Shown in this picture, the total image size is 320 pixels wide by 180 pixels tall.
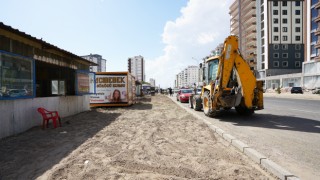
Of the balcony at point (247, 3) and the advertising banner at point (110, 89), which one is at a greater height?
the balcony at point (247, 3)

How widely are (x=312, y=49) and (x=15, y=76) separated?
191 ft

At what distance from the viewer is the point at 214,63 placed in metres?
11.9

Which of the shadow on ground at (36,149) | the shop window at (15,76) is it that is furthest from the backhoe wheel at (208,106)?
the shop window at (15,76)

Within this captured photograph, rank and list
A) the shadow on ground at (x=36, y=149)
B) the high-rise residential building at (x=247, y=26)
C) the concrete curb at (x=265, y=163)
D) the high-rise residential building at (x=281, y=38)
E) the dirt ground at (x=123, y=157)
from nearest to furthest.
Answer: the concrete curb at (x=265, y=163) → the dirt ground at (x=123, y=157) → the shadow on ground at (x=36, y=149) → the high-rise residential building at (x=281, y=38) → the high-rise residential building at (x=247, y=26)

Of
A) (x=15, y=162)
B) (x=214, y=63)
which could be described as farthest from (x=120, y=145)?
(x=214, y=63)

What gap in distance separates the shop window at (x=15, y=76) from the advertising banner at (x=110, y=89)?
8.91 metres

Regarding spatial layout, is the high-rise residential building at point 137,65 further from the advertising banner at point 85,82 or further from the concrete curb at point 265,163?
the concrete curb at point 265,163

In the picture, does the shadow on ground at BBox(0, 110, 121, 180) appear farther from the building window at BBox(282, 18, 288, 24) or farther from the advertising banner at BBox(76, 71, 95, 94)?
the building window at BBox(282, 18, 288, 24)

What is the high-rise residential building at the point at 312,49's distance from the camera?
45.1 metres

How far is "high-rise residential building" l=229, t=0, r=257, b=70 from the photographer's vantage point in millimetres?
76631

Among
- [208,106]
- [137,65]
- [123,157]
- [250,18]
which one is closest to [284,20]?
[250,18]

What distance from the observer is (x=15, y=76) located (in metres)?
7.66

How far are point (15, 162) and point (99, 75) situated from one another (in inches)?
533

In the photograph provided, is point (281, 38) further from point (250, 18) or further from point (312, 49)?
point (312, 49)
